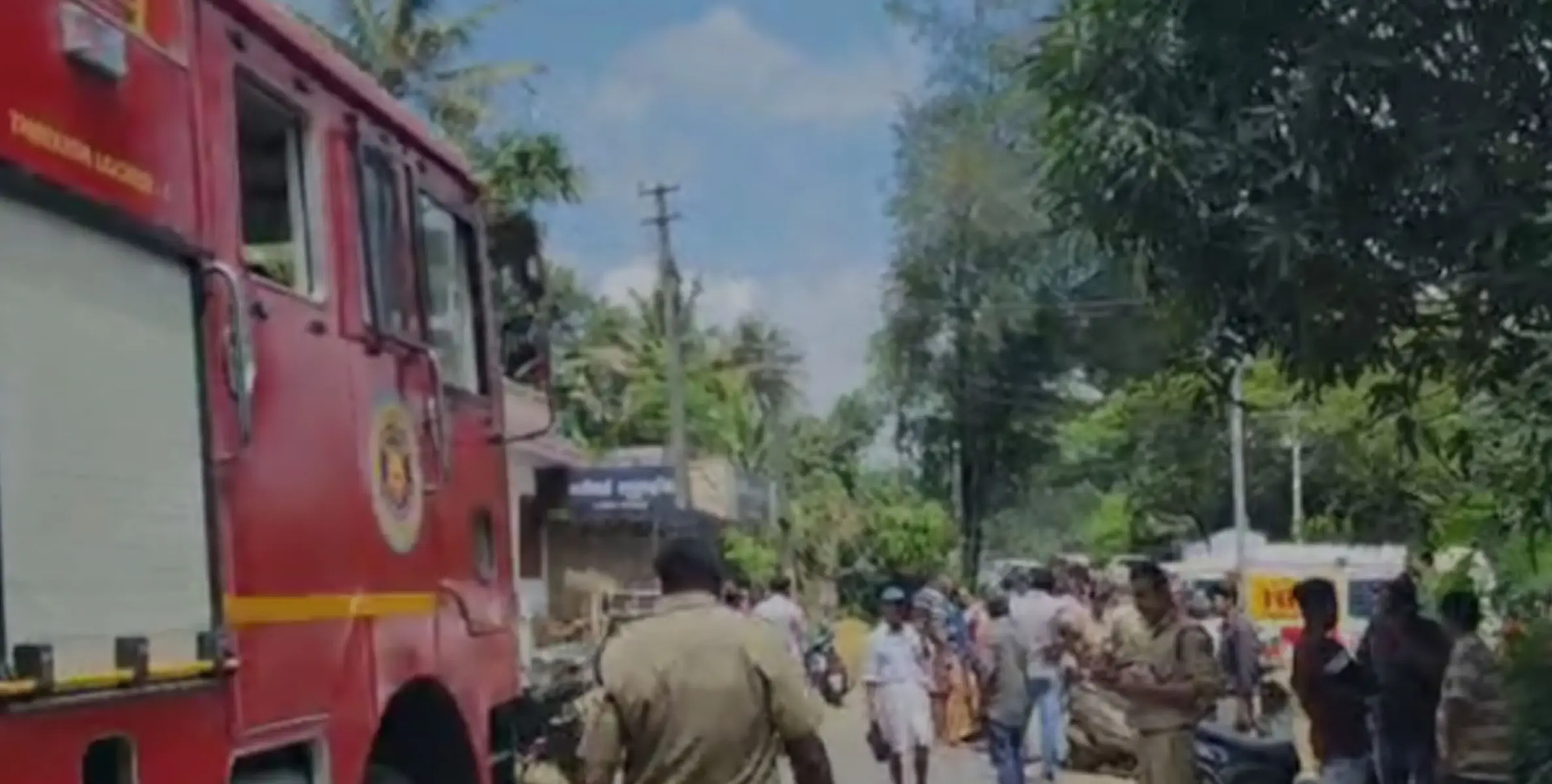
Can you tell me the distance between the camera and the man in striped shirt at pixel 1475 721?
33.2ft

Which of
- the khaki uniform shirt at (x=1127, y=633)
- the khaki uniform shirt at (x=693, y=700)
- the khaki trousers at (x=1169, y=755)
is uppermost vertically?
the khaki uniform shirt at (x=693, y=700)

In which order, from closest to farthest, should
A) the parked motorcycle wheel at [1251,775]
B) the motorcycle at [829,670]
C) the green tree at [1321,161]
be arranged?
1. the green tree at [1321,161]
2. the parked motorcycle wheel at [1251,775]
3. the motorcycle at [829,670]

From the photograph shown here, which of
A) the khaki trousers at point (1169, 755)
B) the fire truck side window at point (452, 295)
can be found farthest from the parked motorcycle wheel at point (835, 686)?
the fire truck side window at point (452, 295)

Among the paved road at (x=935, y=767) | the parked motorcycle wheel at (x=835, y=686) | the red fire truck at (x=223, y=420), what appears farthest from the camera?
the parked motorcycle wheel at (x=835, y=686)

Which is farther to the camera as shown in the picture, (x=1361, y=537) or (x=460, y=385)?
(x=1361, y=537)

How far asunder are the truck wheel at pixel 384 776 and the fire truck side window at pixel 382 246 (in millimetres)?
1182

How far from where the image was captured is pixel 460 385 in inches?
317

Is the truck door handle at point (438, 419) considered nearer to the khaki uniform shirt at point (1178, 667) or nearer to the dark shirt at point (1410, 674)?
the khaki uniform shirt at point (1178, 667)

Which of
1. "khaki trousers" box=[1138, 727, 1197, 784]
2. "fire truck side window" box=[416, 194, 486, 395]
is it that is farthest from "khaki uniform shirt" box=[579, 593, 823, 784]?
"khaki trousers" box=[1138, 727, 1197, 784]

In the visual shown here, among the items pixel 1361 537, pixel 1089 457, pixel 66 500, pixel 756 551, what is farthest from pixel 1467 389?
pixel 1089 457

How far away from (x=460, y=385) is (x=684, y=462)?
30897 millimetres

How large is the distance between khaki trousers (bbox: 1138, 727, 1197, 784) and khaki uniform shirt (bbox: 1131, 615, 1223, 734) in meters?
0.03

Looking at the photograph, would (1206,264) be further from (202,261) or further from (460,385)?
(202,261)

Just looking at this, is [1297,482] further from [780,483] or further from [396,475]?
[396,475]
